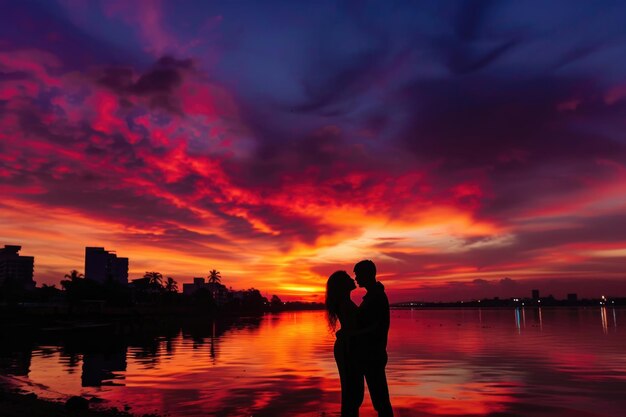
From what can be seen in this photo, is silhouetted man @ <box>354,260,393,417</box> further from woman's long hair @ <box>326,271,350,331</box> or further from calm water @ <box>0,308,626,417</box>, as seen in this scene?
calm water @ <box>0,308,626,417</box>

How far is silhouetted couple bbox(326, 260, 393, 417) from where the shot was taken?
7234 mm

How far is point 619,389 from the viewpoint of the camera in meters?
22.1

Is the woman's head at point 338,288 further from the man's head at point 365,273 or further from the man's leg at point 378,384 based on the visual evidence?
the man's leg at point 378,384

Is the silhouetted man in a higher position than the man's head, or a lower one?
lower

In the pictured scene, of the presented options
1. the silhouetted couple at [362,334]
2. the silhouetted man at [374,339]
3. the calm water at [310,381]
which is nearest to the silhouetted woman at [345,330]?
the silhouetted couple at [362,334]

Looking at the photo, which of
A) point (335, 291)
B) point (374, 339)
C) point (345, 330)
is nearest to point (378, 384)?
point (374, 339)

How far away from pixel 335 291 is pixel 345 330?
0.59m

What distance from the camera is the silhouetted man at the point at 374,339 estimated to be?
23.7ft

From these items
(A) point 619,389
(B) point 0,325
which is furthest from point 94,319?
(A) point 619,389

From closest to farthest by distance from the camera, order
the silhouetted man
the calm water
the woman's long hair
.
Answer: the silhouetted man < the woman's long hair < the calm water

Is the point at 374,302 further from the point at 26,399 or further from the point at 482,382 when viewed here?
the point at 482,382

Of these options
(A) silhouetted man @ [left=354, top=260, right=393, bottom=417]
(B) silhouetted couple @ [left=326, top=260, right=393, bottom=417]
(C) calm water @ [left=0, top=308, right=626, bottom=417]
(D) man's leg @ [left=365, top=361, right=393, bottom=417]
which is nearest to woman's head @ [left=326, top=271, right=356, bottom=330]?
(B) silhouetted couple @ [left=326, top=260, right=393, bottom=417]

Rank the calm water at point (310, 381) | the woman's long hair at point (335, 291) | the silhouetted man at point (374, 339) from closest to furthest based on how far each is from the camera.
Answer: the silhouetted man at point (374, 339) < the woman's long hair at point (335, 291) < the calm water at point (310, 381)

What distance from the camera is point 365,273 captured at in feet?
24.1
